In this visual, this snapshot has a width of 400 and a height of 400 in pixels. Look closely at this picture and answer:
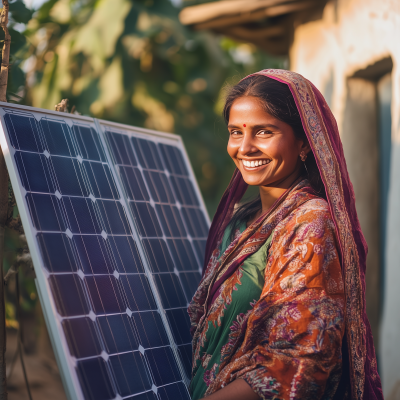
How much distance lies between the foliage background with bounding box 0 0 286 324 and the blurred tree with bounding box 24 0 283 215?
0.05ft

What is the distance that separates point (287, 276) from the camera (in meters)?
2.02

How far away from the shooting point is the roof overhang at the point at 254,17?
512cm

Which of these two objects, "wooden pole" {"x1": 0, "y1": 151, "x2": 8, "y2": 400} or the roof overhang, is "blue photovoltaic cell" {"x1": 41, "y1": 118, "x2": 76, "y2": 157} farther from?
the roof overhang

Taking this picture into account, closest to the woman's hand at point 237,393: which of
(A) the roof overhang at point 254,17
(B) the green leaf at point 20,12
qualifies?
(B) the green leaf at point 20,12

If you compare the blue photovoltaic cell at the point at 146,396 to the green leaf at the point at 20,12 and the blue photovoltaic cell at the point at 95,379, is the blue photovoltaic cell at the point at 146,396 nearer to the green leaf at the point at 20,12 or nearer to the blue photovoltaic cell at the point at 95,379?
the blue photovoltaic cell at the point at 95,379

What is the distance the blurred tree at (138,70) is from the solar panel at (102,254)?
388 centimetres

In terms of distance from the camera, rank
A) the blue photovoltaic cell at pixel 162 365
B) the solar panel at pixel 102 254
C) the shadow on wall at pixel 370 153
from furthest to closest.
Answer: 1. the shadow on wall at pixel 370 153
2. the blue photovoltaic cell at pixel 162 365
3. the solar panel at pixel 102 254

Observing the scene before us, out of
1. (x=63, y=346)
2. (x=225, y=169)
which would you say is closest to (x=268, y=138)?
(x=63, y=346)

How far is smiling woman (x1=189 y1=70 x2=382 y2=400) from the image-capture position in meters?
1.94

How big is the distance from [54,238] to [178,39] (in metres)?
6.71

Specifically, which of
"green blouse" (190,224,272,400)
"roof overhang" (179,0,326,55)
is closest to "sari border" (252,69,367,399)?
"green blouse" (190,224,272,400)

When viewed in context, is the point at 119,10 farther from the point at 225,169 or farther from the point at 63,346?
the point at 63,346

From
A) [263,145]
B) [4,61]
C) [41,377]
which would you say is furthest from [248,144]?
[41,377]

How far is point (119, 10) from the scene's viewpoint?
7645 mm
